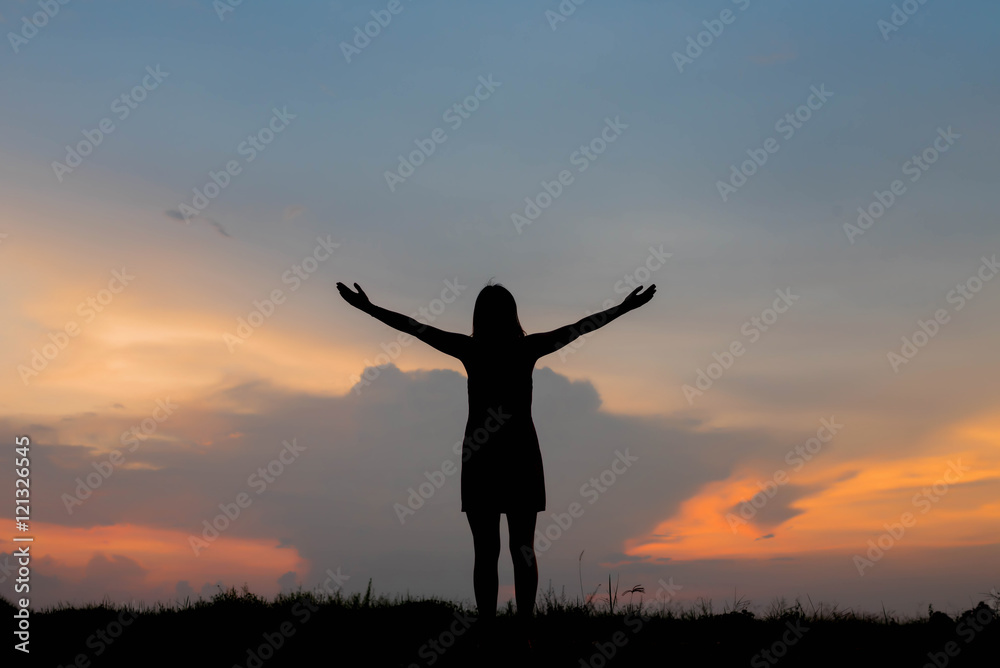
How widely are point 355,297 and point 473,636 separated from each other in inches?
133

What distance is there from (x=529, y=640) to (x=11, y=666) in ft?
15.6

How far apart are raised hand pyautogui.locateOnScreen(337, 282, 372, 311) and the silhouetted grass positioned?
2971 millimetres

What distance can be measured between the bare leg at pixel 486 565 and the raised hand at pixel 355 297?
2092 millimetres

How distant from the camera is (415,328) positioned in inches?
273

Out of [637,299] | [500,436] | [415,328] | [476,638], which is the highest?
[637,299]

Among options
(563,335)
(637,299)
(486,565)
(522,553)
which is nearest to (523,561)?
(522,553)

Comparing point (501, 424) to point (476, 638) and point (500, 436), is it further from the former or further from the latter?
point (476, 638)

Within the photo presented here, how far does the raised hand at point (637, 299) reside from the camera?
23.3ft

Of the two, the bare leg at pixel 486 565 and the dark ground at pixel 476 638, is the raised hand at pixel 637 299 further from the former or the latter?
the dark ground at pixel 476 638

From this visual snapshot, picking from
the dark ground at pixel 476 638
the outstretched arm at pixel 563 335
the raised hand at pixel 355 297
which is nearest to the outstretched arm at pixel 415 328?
the raised hand at pixel 355 297

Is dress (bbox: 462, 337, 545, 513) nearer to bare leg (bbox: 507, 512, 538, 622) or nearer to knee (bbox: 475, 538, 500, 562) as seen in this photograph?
bare leg (bbox: 507, 512, 538, 622)

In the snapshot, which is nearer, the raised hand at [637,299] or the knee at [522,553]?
the knee at [522,553]

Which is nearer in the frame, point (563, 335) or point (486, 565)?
point (486, 565)

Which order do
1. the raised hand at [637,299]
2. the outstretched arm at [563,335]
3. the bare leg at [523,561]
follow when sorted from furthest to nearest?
the raised hand at [637,299] → the outstretched arm at [563,335] → the bare leg at [523,561]
